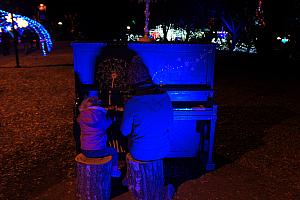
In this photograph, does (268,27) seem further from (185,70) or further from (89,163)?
(89,163)

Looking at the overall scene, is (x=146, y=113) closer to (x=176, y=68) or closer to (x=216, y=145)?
(x=176, y=68)

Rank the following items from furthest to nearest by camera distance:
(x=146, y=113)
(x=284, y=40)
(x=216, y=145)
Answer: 1. (x=284, y=40)
2. (x=216, y=145)
3. (x=146, y=113)

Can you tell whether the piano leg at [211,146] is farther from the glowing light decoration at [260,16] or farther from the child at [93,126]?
the glowing light decoration at [260,16]

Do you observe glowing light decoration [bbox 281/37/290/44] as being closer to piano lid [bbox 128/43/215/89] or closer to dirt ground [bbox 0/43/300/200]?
dirt ground [bbox 0/43/300/200]

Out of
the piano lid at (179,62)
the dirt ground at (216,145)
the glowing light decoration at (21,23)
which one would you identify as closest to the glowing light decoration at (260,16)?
the dirt ground at (216,145)

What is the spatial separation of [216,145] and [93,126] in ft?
9.68

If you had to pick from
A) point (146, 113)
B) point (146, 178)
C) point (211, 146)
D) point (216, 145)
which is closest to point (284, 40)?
point (216, 145)

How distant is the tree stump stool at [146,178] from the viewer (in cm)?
335

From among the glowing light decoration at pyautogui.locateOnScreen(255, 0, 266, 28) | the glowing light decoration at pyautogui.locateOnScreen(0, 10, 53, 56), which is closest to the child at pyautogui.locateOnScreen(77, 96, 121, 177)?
the glowing light decoration at pyautogui.locateOnScreen(0, 10, 53, 56)

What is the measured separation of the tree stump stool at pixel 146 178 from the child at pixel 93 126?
374 millimetres

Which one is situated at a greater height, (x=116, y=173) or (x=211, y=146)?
(x=211, y=146)

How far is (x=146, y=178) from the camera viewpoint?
134 inches

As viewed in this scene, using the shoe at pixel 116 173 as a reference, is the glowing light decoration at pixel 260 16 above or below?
above

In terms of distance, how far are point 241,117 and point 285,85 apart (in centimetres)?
543
